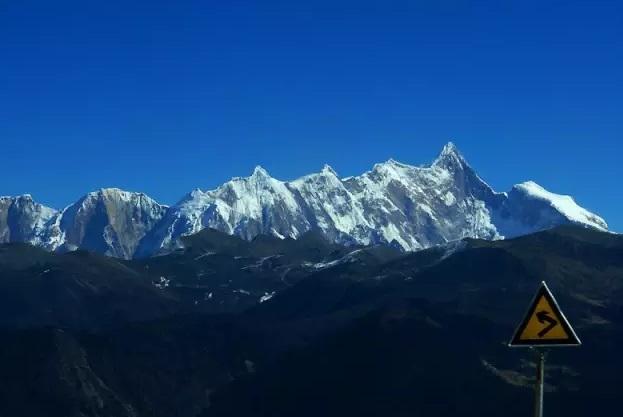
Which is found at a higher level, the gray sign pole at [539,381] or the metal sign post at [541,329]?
the metal sign post at [541,329]

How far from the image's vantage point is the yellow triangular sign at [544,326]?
29281mm

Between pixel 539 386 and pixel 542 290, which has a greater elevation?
pixel 542 290

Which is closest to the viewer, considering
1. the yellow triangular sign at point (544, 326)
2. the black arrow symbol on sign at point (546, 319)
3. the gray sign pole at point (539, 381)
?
the yellow triangular sign at point (544, 326)

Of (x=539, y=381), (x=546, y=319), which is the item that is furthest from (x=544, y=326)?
(x=539, y=381)

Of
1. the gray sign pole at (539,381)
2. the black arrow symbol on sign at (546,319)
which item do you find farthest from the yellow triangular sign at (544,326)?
the gray sign pole at (539,381)

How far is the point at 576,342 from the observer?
2853 centimetres

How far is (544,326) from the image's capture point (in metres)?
29.8

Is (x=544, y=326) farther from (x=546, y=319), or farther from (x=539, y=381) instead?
(x=539, y=381)

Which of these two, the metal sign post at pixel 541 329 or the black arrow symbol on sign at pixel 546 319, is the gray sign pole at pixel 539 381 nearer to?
the metal sign post at pixel 541 329

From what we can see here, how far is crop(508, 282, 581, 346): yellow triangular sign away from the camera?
2928 cm

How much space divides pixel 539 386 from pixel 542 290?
268 cm

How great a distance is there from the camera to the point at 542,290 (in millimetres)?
29484

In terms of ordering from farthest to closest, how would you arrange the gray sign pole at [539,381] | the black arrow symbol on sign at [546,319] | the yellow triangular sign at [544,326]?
1. the gray sign pole at [539,381]
2. the black arrow symbol on sign at [546,319]
3. the yellow triangular sign at [544,326]

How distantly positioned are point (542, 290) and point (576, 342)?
170 centimetres
